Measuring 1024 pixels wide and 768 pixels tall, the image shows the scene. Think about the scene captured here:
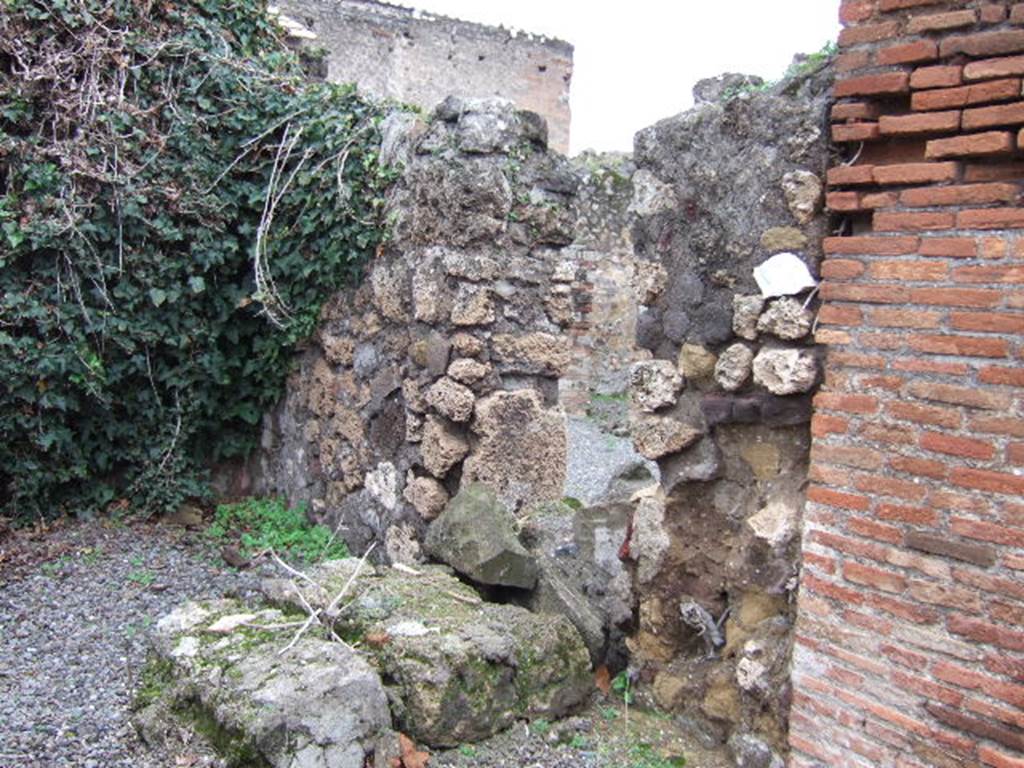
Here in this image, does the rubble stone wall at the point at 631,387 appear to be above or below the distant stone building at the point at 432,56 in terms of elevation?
below

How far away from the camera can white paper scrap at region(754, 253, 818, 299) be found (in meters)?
2.82

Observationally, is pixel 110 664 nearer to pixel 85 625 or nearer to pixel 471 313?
pixel 85 625

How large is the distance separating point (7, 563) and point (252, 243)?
88.2 inches

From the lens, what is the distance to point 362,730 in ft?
9.11

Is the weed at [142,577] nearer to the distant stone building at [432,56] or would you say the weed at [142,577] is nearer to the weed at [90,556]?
the weed at [90,556]

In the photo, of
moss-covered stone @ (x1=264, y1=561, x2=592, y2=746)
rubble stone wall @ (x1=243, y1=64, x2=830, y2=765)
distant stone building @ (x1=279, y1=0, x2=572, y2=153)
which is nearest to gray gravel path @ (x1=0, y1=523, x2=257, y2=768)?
moss-covered stone @ (x1=264, y1=561, x2=592, y2=746)

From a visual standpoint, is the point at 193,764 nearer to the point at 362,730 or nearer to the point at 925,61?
the point at 362,730

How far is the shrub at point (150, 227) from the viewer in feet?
16.5

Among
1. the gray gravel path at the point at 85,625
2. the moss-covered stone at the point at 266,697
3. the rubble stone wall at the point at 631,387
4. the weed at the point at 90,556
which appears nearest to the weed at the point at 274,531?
the rubble stone wall at the point at 631,387

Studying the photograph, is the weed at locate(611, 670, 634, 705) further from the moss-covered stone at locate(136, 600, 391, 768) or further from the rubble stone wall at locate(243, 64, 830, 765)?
the moss-covered stone at locate(136, 600, 391, 768)

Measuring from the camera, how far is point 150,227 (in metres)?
5.26

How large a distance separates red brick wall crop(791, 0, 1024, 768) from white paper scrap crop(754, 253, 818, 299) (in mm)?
144

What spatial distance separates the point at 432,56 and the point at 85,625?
14.1 m

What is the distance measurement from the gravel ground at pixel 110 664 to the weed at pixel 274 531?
226 millimetres
